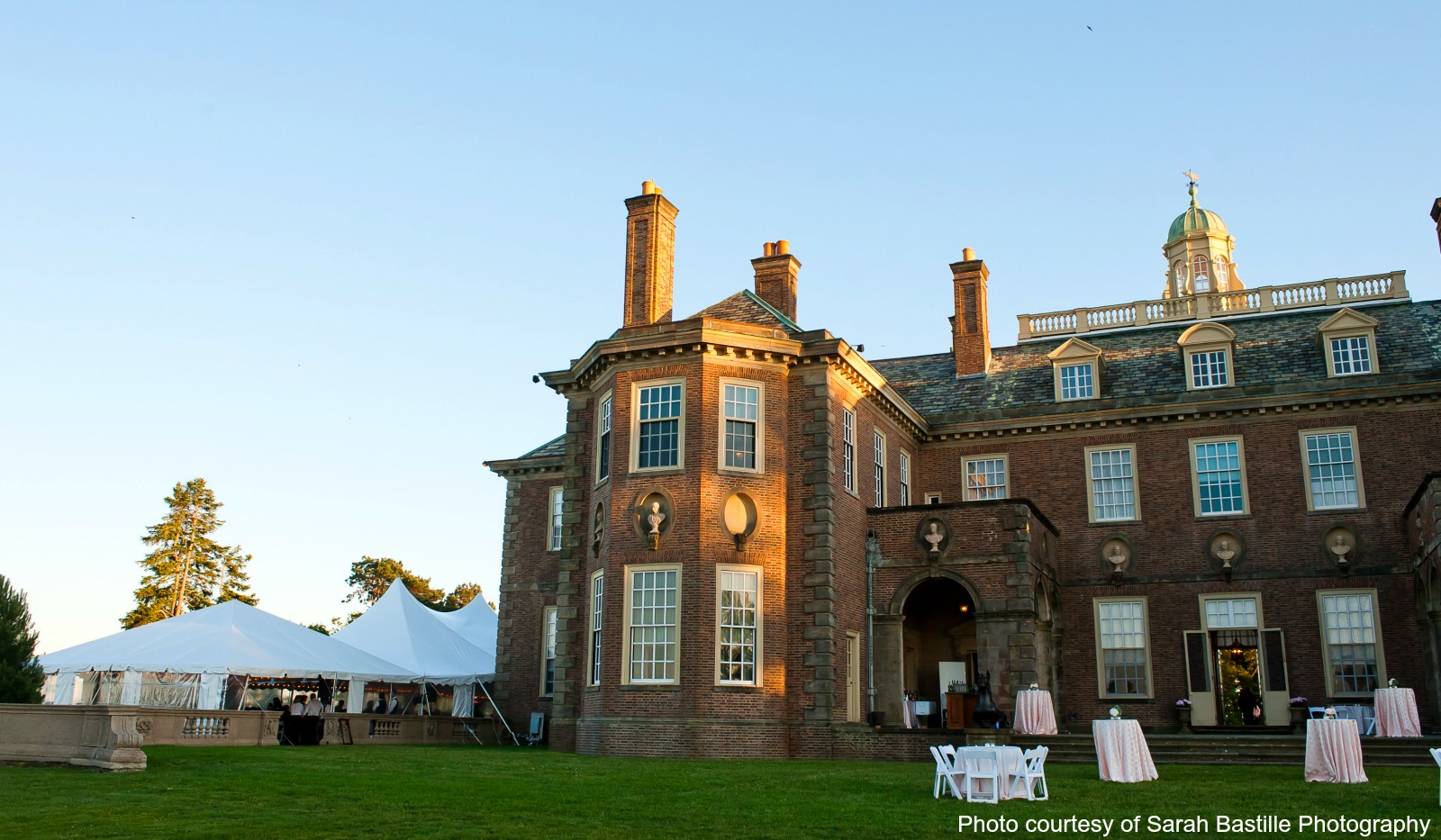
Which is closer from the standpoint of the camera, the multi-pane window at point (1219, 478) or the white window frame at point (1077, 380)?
the multi-pane window at point (1219, 478)

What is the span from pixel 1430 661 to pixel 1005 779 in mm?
17070

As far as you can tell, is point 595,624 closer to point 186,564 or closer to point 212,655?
point 212,655


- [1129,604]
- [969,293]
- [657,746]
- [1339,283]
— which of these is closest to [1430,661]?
[1129,604]

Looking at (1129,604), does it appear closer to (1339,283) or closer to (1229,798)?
(1339,283)

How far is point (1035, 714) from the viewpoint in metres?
22.7

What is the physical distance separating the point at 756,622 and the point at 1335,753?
11.1 metres

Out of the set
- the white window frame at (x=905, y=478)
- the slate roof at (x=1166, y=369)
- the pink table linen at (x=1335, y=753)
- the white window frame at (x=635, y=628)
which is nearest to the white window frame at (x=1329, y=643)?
the slate roof at (x=1166, y=369)

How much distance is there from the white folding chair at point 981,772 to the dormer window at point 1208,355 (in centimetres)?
1916

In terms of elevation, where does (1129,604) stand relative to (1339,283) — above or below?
below

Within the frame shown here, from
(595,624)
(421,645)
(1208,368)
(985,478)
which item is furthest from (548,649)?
(1208,368)

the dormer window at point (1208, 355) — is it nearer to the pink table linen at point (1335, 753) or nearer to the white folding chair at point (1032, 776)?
the pink table linen at point (1335, 753)

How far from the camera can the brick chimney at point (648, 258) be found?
85.7 feet

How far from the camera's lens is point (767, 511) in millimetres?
24031

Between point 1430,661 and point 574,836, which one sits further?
point 1430,661
